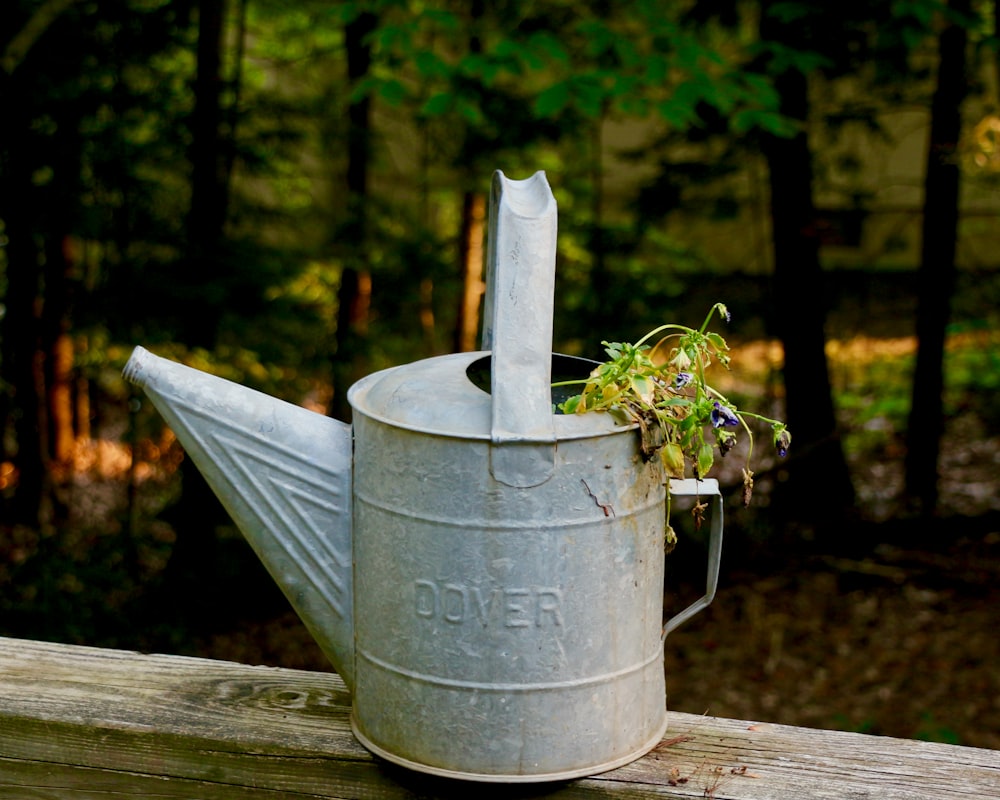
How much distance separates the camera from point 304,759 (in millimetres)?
1513

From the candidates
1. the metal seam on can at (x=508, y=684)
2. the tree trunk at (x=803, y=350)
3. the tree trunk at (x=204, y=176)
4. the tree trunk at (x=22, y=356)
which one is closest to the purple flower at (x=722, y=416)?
the metal seam on can at (x=508, y=684)

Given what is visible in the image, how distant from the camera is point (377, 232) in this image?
5.39 m

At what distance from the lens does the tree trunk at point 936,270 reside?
523 cm

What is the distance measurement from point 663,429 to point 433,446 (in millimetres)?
298

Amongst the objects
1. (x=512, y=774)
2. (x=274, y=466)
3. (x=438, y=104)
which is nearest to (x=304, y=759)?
(x=512, y=774)

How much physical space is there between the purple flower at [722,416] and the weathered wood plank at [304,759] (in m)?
0.49

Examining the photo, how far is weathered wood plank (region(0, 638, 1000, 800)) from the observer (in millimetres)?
1439

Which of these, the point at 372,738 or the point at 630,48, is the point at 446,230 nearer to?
the point at 630,48

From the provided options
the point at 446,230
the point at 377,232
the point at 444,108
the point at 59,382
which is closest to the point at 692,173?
the point at 377,232

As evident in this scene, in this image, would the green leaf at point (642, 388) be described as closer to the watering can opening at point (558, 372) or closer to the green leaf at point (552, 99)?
the watering can opening at point (558, 372)

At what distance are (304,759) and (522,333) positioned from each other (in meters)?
0.70

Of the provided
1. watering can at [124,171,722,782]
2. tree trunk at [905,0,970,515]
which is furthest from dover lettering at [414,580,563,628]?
tree trunk at [905,0,970,515]

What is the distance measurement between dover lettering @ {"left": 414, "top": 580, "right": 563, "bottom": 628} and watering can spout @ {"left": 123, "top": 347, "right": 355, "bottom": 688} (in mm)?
204

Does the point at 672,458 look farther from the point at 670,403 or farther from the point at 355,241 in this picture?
the point at 355,241
